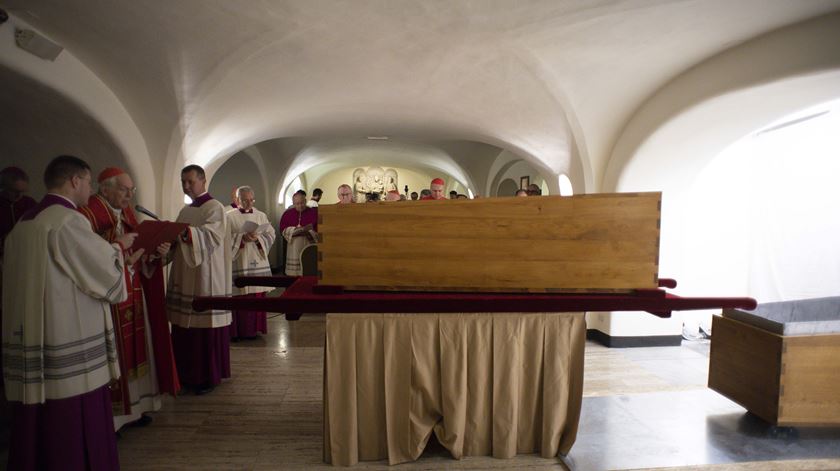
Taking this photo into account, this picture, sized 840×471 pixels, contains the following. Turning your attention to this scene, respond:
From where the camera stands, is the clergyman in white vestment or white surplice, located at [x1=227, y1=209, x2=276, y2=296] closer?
the clergyman in white vestment

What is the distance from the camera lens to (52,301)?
202 centimetres

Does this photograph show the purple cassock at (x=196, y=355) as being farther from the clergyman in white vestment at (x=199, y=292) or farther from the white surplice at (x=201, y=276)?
the white surplice at (x=201, y=276)

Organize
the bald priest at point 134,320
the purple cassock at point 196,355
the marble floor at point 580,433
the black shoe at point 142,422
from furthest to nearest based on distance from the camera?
the purple cassock at point 196,355
the black shoe at point 142,422
the bald priest at point 134,320
the marble floor at point 580,433

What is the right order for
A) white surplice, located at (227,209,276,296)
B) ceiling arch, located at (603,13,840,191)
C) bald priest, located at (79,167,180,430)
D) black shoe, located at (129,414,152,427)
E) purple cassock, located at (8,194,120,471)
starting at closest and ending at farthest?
purple cassock, located at (8,194,120,471)
bald priest, located at (79,167,180,430)
ceiling arch, located at (603,13,840,191)
black shoe, located at (129,414,152,427)
white surplice, located at (227,209,276,296)

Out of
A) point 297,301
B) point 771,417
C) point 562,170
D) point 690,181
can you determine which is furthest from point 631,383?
point 297,301

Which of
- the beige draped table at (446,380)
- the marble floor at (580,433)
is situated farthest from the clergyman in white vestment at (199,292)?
the beige draped table at (446,380)

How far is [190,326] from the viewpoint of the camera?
3.56 meters

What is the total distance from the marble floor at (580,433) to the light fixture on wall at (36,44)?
9.51 feet

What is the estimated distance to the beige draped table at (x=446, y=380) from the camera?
7.98 feet

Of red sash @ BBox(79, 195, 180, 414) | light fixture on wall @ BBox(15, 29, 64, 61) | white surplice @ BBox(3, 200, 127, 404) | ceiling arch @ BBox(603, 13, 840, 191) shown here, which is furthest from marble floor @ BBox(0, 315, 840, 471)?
light fixture on wall @ BBox(15, 29, 64, 61)

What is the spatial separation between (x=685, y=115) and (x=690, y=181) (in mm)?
1248

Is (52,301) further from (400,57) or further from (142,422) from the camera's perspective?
(400,57)

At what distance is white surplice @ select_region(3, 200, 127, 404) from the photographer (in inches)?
78.0

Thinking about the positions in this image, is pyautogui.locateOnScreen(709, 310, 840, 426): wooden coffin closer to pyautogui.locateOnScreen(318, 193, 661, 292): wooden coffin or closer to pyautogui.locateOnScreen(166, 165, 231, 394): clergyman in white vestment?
pyautogui.locateOnScreen(318, 193, 661, 292): wooden coffin
